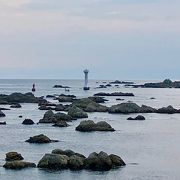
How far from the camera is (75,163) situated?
47.7 m

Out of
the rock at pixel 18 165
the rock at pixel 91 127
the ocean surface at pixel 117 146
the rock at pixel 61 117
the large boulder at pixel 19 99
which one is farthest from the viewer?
the large boulder at pixel 19 99

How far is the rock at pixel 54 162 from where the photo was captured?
47.8 metres

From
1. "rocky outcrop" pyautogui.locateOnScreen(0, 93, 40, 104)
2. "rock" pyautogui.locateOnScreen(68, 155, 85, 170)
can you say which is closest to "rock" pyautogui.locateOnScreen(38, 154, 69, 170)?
"rock" pyautogui.locateOnScreen(68, 155, 85, 170)

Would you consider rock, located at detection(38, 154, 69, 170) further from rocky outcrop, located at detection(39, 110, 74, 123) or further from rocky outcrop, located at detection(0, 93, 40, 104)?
rocky outcrop, located at detection(0, 93, 40, 104)

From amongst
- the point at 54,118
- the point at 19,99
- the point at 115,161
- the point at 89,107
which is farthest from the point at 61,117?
the point at 19,99

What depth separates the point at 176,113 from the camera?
12081 cm

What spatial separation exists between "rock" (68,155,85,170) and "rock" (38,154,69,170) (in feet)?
1.25

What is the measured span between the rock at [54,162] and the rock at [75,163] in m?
0.38

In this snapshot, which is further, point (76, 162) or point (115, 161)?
point (115, 161)

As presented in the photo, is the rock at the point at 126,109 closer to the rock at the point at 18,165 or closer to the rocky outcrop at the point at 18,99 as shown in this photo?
the rocky outcrop at the point at 18,99

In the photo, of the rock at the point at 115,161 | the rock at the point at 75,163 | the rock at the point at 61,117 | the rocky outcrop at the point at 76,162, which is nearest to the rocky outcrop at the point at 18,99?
the rock at the point at 61,117

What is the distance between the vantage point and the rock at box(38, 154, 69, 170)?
47750 millimetres

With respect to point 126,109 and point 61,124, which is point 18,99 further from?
point 61,124

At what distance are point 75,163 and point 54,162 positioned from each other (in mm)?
1788
